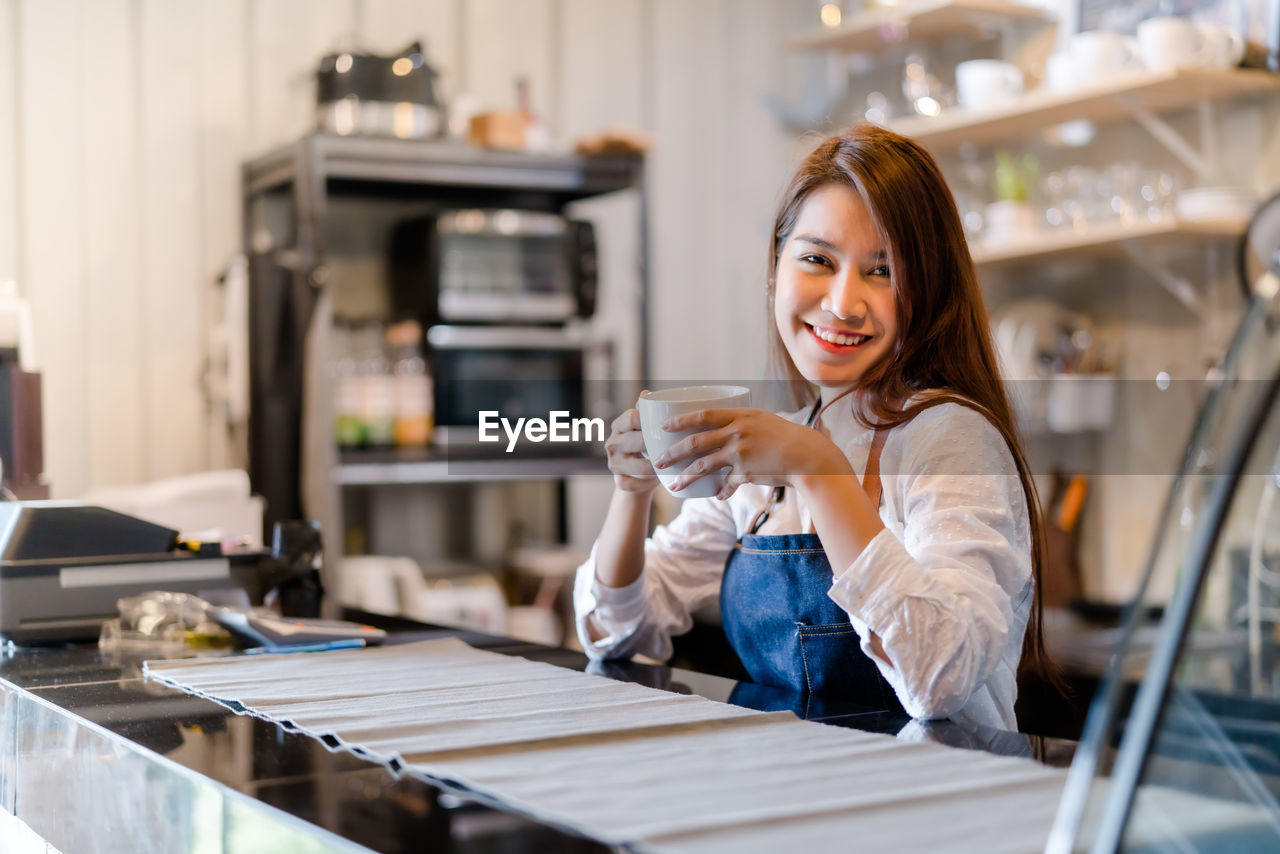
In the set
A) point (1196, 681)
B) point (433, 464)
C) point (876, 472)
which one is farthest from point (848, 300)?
point (433, 464)

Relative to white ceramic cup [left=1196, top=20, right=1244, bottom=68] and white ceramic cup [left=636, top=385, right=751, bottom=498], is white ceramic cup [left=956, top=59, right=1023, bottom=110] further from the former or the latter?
white ceramic cup [left=636, top=385, right=751, bottom=498]

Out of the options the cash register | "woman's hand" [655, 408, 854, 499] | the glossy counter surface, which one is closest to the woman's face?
"woman's hand" [655, 408, 854, 499]

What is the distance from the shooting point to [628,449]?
1225mm

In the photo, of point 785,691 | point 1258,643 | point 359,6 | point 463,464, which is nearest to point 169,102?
point 359,6

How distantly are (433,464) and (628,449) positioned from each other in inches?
88.8

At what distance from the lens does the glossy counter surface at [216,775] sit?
0.74 metres

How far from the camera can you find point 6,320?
85.3 inches

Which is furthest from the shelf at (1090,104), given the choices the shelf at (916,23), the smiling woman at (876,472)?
the smiling woman at (876,472)

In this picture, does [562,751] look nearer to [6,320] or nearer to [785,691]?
[785,691]

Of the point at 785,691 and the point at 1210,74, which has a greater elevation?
the point at 1210,74

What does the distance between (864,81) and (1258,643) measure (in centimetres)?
386

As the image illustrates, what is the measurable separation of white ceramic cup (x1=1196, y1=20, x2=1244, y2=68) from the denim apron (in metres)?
2.14

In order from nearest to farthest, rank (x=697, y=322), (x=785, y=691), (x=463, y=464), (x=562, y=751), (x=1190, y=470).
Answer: (x=1190, y=470) → (x=562, y=751) → (x=785, y=691) → (x=463, y=464) → (x=697, y=322)

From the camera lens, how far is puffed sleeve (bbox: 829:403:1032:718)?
107cm
